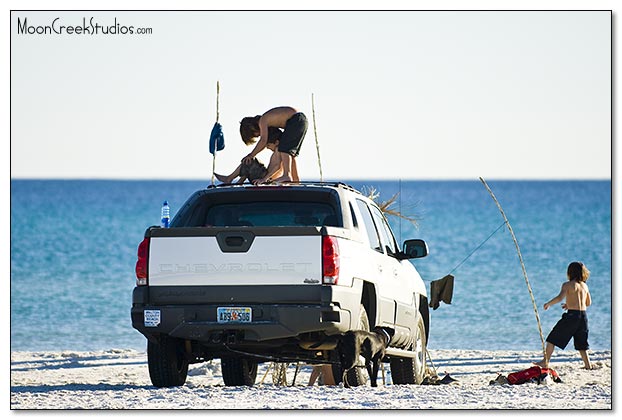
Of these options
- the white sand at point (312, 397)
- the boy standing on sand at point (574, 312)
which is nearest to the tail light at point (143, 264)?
the white sand at point (312, 397)

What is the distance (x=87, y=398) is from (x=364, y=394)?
247cm

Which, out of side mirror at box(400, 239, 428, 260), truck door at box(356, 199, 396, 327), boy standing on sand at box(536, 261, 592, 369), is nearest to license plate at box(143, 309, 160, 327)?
truck door at box(356, 199, 396, 327)

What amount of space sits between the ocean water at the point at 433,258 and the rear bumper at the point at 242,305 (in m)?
7.18

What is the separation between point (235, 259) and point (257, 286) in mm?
295

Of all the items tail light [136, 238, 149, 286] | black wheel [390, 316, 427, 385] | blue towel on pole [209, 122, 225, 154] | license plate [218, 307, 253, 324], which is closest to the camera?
license plate [218, 307, 253, 324]

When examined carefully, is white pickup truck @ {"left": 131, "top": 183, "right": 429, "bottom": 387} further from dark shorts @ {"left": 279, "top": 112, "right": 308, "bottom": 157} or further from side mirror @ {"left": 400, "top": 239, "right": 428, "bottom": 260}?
dark shorts @ {"left": 279, "top": 112, "right": 308, "bottom": 157}

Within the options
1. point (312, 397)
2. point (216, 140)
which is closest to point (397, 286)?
point (312, 397)

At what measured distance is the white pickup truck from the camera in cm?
1266

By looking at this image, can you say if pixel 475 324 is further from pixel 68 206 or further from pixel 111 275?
pixel 68 206

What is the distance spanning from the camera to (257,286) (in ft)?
41.7

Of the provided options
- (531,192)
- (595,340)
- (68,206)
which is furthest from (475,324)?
(531,192)

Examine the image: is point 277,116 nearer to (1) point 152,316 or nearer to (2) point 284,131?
(2) point 284,131

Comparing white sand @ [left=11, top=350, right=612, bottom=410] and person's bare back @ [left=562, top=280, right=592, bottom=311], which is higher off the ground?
person's bare back @ [left=562, top=280, right=592, bottom=311]

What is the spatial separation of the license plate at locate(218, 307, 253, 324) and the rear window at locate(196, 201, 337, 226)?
1.29m
